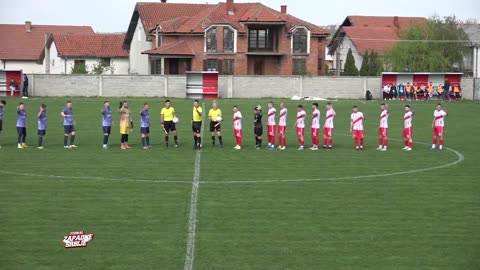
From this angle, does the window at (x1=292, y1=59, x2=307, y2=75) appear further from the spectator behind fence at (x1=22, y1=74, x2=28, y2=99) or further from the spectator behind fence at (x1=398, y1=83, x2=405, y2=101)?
the spectator behind fence at (x1=22, y1=74, x2=28, y2=99)

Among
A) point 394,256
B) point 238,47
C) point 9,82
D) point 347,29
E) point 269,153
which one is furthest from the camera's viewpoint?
point 347,29

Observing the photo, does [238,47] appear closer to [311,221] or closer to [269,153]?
[269,153]

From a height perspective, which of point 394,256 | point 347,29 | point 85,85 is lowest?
point 394,256

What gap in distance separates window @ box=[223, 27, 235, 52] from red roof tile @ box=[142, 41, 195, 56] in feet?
9.56

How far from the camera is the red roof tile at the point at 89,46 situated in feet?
301

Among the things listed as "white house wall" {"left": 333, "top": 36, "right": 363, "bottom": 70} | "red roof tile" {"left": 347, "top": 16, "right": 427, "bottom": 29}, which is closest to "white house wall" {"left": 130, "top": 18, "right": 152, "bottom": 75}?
"white house wall" {"left": 333, "top": 36, "right": 363, "bottom": 70}

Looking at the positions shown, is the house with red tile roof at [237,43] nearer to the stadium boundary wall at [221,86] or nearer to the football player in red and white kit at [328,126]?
the stadium boundary wall at [221,86]

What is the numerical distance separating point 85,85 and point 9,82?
17.6ft

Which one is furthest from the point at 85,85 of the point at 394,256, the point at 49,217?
the point at 394,256

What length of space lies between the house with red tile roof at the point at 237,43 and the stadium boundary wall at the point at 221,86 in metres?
9.56

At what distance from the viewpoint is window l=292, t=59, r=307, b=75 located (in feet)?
256

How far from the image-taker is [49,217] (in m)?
20.1

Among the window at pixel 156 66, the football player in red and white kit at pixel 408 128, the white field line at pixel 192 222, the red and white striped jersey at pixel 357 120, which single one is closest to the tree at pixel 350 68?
the window at pixel 156 66

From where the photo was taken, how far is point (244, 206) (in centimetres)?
2177
